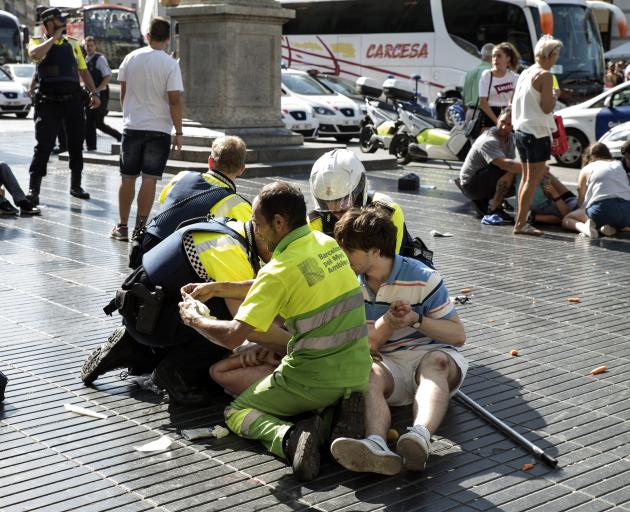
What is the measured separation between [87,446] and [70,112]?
23.6ft

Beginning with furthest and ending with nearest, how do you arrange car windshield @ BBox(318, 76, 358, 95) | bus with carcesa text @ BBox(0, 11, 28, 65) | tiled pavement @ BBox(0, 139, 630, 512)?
bus with carcesa text @ BBox(0, 11, 28, 65)
car windshield @ BBox(318, 76, 358, 95)
tiled pavement @ BBox(0, 139, 630, 512)

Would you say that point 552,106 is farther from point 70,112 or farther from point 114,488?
point 114,488

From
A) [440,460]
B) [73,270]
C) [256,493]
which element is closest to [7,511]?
[256,493]

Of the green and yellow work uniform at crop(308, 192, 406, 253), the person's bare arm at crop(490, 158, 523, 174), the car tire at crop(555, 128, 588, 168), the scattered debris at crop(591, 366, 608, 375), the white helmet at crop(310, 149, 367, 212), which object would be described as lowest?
the car tire at crop(555, 128, 588, 168)

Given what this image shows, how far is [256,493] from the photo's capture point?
3879 mm

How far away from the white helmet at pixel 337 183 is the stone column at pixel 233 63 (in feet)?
30.5

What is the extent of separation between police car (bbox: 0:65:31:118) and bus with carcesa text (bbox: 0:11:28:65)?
→ 13.1 metres

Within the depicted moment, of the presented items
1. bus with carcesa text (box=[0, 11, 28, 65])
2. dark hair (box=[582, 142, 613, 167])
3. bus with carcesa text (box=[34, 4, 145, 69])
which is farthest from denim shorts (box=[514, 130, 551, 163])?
bus with carcesa text (box=[0, 11, 28, 65])

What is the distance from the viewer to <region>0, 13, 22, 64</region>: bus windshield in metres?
42.0

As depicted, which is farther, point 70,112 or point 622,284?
point 70,112

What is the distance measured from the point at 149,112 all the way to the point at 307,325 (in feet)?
17.2

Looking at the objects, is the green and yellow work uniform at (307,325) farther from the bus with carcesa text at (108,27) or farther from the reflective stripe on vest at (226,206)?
the bus with carcesa text at (108,27)

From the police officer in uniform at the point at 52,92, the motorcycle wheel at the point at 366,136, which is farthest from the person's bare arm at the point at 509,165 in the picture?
the motorcycle wheel at the point at 366,136

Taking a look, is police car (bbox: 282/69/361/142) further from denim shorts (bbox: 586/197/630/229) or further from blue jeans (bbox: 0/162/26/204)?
denim shorts (bbox: 586/197/630/229)
